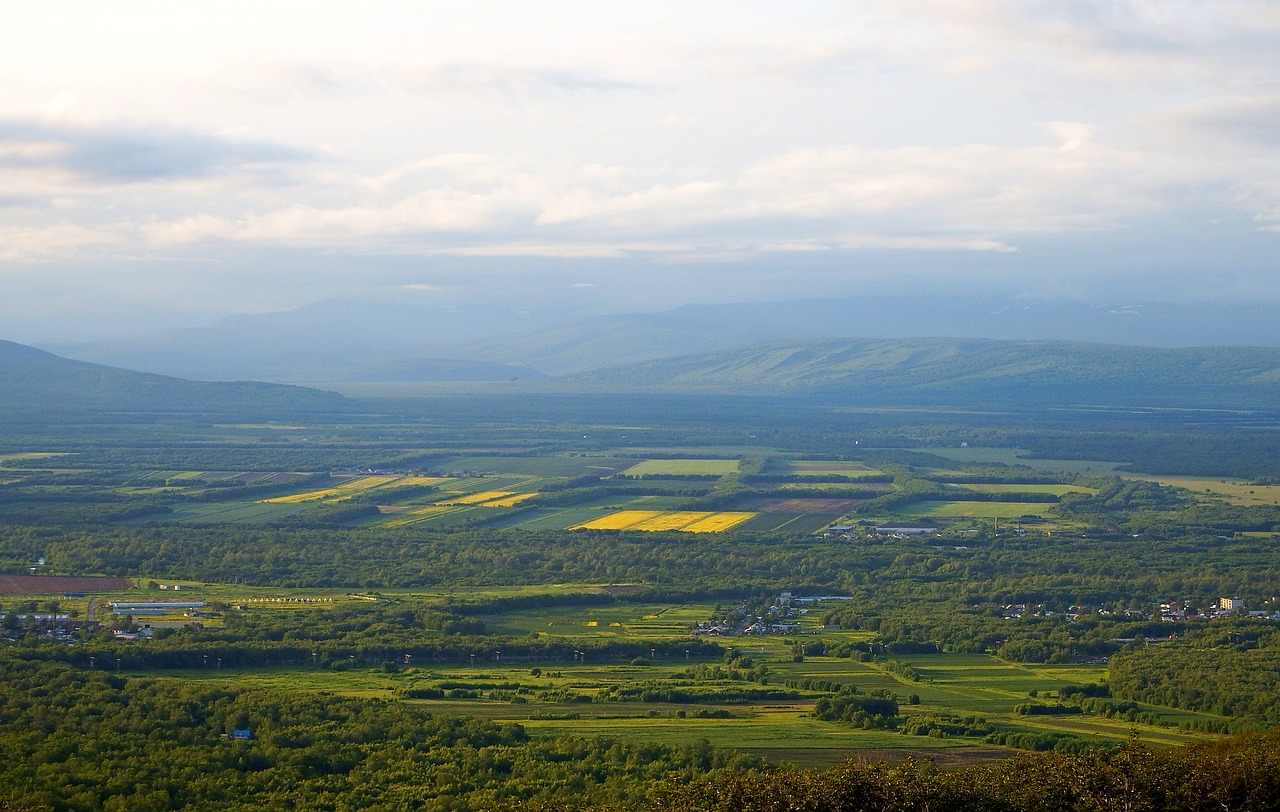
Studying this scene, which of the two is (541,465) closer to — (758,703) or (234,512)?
(234,512)

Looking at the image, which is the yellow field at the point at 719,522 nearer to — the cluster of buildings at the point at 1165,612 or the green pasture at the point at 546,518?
the green pasture at the point at 546,518

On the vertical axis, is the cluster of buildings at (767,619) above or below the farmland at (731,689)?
above

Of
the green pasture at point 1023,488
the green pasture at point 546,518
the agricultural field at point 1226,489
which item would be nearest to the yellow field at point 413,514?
the green pasture at point 546,518

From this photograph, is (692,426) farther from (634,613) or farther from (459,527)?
(634,613)

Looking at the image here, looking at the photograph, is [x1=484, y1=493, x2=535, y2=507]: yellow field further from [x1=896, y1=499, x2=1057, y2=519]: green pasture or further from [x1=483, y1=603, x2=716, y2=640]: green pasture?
[x1=483, y1=603, x2=716, y2=640]: green pasture

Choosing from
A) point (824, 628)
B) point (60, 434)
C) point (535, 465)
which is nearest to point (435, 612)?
point (824, 628)

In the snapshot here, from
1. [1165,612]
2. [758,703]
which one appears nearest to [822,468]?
[1165,612]
